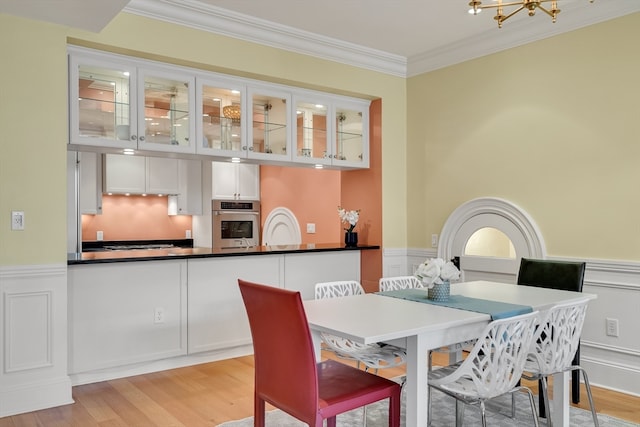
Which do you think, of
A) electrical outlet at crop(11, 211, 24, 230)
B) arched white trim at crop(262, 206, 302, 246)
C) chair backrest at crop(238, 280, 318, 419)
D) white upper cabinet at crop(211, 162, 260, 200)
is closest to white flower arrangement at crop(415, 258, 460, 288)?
chair backrest at crop(238, 280, 318, 419)

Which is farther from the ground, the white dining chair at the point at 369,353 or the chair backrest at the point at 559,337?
the chair backrest at the point at 559,337

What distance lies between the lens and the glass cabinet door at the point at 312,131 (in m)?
4.65

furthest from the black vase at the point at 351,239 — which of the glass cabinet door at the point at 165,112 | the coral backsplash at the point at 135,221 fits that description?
the coral backsplash at the point at 135,221

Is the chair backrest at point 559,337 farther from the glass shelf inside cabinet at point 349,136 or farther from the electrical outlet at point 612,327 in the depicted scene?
the glass shelf inside cabinet at point 349,136

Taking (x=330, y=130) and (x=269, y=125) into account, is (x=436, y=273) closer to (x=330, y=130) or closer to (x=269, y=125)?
(x=269, y=125)

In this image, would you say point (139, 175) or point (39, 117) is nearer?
point (39, 117)

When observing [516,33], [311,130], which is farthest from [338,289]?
[516,33]

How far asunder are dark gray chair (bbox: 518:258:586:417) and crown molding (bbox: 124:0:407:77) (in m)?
2.36

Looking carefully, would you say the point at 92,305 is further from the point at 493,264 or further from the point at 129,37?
the point at 493,264

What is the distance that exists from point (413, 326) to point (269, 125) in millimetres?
2695

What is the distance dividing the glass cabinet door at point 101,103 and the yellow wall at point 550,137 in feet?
9.04

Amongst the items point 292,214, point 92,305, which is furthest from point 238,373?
point 292,214

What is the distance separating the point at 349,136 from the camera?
5.05m

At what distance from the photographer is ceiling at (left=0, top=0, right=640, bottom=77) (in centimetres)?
365
